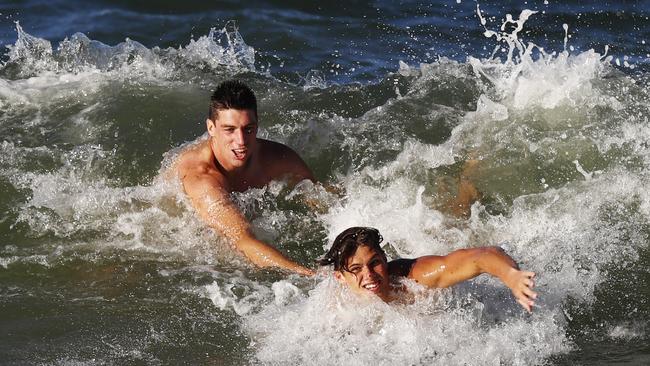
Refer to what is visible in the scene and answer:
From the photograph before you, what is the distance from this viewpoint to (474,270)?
17.8ft

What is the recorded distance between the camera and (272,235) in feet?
24.1

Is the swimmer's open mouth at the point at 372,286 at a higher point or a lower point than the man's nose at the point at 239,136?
lower

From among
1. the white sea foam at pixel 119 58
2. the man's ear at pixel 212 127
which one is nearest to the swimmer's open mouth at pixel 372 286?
the man's ear at pixel 212 127

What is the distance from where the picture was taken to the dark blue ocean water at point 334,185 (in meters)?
5.74

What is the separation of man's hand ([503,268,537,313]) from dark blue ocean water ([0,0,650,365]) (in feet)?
2.26

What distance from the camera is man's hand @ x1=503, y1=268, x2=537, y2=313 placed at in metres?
4.77

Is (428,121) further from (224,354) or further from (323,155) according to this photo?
(224,354)

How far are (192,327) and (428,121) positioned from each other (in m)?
3.70

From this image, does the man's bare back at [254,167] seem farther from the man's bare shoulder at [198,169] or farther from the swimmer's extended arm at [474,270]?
the swimmer's extended arm at [474,270]

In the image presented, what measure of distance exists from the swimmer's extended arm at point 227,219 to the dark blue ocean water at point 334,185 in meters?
0.11

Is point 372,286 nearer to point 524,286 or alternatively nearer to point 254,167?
point 524,286

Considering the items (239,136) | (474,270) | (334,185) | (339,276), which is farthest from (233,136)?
(474,270)

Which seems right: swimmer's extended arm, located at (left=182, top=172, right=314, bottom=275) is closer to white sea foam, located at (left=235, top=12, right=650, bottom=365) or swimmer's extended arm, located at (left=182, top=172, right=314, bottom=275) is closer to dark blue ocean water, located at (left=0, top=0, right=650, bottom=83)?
white sea foam, located at (left=235, top=12, right=650, bottom=365)

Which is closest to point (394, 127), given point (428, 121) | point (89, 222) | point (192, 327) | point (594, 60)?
point (428, 121)
